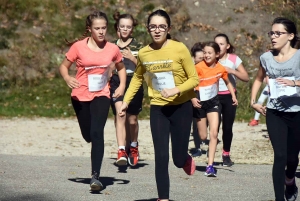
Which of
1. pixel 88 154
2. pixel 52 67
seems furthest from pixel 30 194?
pixel 52 67

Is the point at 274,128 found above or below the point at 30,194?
above

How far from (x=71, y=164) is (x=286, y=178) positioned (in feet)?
12.5

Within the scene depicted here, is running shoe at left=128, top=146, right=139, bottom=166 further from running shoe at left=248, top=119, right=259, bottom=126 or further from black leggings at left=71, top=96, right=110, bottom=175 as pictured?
running shoe at left=248, top=119, right=259, bottom=126

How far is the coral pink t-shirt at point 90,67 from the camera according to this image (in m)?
8.41

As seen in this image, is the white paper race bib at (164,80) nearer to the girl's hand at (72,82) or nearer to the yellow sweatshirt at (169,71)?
the yellow sweatshirt at (169,71)

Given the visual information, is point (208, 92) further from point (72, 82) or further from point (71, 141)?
point (71, 141)

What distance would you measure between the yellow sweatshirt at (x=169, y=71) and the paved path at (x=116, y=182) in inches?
48.4

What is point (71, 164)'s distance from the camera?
34.4ft

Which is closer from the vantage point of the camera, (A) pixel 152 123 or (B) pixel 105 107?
(A) pixel 152 123

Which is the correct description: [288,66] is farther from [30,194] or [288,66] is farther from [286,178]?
[30,194]

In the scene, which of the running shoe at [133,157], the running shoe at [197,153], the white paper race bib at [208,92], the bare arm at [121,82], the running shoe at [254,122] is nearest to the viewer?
the bare arm at [121,82]

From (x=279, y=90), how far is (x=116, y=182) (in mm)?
2719

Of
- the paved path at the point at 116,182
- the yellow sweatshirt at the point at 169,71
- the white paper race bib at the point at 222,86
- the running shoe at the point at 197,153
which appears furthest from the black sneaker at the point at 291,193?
the running shoe at the point at 197,153

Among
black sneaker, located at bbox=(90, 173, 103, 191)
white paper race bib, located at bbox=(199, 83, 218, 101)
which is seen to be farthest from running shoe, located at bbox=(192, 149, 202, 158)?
black sneaker, located at bbox=(90, 173, 103, 191)
